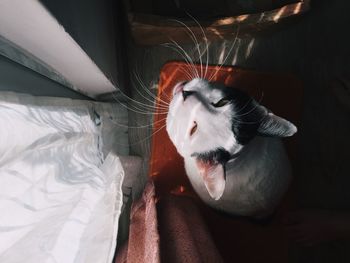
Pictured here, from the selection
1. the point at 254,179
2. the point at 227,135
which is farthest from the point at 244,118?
the point at 254,179

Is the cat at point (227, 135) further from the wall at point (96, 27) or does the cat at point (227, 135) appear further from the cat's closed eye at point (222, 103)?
the wall at point (96, 27)

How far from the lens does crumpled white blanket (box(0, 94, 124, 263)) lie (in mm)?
488

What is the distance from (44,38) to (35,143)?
0.19m

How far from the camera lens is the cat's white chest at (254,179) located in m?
0.82

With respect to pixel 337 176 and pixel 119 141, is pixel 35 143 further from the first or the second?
pixel 337 176

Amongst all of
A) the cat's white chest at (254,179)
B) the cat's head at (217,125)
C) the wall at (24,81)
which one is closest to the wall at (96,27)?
the wall at (24,81)

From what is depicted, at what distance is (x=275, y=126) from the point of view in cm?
73

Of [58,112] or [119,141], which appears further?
[119,141]

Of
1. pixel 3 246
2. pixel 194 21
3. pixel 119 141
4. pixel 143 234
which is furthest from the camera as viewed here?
pixel 119 141

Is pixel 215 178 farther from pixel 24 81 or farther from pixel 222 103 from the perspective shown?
pixel 24 81

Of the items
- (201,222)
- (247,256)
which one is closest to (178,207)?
(201,222)

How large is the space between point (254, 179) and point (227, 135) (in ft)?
0.58

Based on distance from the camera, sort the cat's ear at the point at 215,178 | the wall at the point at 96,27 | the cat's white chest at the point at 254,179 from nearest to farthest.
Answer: the wall at the point at 96,27 < the cat's ear at the point at 215,178 < the cat's white chest at the point at 254,179

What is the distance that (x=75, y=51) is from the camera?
0.55 metres
